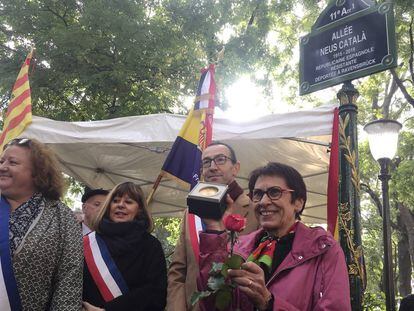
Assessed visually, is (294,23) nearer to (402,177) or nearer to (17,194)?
(402,177)

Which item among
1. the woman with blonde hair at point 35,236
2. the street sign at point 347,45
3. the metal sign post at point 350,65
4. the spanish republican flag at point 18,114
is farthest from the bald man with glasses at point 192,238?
the spanish republican flag at point 18,114

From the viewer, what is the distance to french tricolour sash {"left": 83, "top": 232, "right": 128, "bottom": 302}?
265cm

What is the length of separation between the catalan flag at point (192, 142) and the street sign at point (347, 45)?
111cm

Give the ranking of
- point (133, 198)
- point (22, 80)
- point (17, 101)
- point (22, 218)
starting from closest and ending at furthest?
point (22, 218)
point (133, 198)
point (17, 101)
point (22, 80)

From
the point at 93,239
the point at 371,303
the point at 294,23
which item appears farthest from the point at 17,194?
the point at 294,23

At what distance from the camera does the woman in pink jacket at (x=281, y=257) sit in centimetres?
183

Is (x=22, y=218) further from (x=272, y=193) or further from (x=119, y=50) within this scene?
(x=119, y=50)

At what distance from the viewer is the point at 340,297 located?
1884 mm

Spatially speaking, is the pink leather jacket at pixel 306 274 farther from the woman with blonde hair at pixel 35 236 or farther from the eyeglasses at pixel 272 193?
the woman with blonde hair at pixel 35 236

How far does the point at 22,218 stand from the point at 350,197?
2516 mm

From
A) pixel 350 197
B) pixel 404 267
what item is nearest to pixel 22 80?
pixel 350 197

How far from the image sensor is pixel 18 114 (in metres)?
4.99

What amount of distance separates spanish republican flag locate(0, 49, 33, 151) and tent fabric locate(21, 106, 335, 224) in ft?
0.30

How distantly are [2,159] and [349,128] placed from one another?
107 inches
